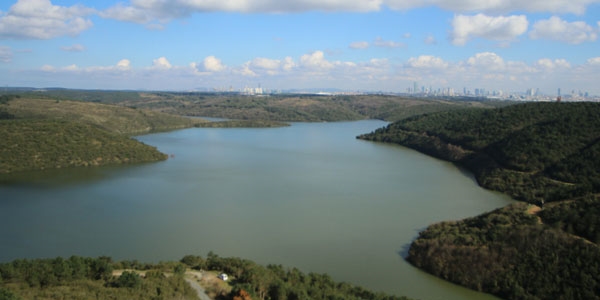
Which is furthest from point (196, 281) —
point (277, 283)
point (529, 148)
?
point (529, 148)

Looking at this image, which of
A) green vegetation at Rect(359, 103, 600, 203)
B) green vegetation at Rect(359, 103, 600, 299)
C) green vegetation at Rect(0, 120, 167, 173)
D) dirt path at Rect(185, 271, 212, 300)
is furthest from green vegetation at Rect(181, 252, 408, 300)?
green vegetation at Rect(0, 120, 167, 173)

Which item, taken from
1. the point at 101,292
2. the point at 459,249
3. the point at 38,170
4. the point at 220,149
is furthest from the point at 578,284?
the point at 220,149

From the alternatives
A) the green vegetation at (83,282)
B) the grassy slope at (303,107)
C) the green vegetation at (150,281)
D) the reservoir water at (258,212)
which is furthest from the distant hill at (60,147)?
the grassy slope at (303,107)

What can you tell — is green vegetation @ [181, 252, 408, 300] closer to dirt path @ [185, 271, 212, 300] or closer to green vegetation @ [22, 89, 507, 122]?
dirt path @ [185, 271, 212, 300]

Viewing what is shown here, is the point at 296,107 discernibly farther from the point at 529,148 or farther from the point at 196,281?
the point at 196,281

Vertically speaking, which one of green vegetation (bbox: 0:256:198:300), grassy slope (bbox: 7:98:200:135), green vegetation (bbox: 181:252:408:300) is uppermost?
grassy slope (bbox: 7:98:200:135)

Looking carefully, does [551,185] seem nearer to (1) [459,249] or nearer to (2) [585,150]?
(2) [585,150]

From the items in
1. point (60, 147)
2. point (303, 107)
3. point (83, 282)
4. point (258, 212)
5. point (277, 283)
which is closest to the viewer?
point (83, 282)
